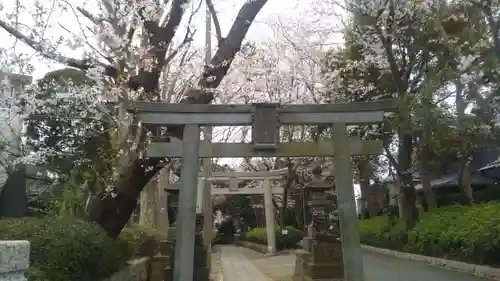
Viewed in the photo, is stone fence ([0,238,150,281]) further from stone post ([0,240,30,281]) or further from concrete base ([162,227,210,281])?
concrete base ([162,227,210,281])

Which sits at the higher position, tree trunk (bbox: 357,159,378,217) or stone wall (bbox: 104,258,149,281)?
tree trunk (bbox: 357,159,378,217)

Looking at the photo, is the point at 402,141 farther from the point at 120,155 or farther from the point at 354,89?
the point at 120,155

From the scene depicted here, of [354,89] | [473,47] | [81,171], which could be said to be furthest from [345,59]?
[81,171]

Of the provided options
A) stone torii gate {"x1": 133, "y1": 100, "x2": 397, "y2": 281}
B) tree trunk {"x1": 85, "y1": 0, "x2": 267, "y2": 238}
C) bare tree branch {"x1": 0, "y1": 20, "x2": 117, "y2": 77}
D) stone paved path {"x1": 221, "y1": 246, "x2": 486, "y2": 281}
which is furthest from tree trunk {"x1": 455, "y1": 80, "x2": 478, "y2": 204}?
bare tree branch {"x1": 0, "y1": 20, "x2": 117, "y2": 77}

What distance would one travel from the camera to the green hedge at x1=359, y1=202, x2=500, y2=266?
11.9 meters

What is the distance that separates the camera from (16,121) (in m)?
12.0

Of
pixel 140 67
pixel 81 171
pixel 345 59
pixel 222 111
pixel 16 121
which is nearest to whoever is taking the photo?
pixel 222 111

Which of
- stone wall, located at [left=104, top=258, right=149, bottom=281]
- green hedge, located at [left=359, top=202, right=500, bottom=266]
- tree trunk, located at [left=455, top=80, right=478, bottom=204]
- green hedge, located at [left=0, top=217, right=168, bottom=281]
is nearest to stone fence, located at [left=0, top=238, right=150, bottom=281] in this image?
green hedge, located at [left=0, top=217, right=168, bottom=281]

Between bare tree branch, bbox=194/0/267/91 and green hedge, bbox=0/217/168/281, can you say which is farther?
bare tree branch, bbox=194/0/267/91

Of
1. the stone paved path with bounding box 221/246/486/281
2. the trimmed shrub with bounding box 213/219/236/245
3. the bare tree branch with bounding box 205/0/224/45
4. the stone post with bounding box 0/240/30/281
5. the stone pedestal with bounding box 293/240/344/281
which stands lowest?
the stone paved path with bounding box 221/246/486/281

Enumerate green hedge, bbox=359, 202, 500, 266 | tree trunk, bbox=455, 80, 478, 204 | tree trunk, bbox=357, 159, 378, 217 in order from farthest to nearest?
1. tree trunk, bbox=357, 159, 378, 217
2. tree trunk, bbox=455, 80, 478, 204
3. green hedge, bbox=359, 202, 500, 266

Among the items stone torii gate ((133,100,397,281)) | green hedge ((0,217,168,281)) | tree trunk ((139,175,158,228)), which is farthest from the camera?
tree trunk ((139,175,158,228))

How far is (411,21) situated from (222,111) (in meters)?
11.3

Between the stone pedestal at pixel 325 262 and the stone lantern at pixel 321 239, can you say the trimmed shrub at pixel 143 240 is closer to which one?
the stone lantern at pixel 321 239
